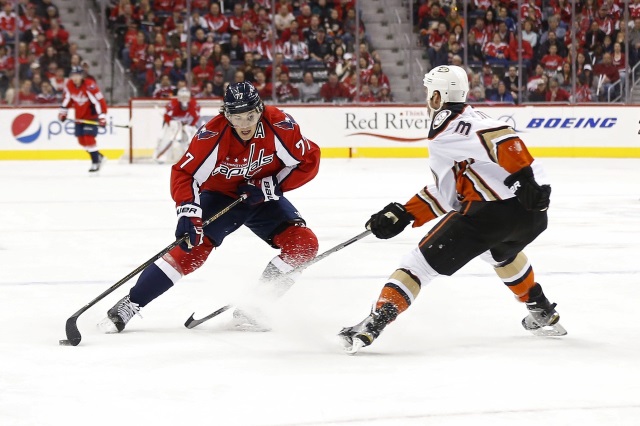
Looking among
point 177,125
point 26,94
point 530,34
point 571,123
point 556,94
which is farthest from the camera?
point 530,34

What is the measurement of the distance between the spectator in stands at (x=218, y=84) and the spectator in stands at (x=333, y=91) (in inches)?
51.2

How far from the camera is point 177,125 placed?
13.0 meters

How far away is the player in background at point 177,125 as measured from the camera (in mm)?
12922

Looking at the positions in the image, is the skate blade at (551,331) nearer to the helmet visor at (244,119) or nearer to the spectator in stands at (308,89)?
the helmet visor at (244,119)

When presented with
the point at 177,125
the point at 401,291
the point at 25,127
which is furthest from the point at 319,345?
the point at 25,127

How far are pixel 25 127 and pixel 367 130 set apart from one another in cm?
426

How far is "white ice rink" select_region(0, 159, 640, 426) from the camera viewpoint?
2648 mm

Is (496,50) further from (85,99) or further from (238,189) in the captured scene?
(238,189)

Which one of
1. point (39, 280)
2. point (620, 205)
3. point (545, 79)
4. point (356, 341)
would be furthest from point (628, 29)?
point (356, 341)

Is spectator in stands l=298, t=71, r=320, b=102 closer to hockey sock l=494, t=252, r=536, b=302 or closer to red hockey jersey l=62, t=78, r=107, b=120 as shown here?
red hockey jersey l=62, t=78, r=107, b=120

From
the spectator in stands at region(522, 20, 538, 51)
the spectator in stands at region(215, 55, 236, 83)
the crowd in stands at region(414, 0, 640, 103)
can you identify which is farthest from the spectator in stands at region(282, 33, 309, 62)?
the spectator in stands at region(522, 20, 538, 51)

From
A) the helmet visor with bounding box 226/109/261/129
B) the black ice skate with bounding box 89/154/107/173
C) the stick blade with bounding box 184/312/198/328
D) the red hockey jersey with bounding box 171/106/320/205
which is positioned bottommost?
the black ice skate with bounding box 89/154/107/173

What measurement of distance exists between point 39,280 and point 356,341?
6.94 ft

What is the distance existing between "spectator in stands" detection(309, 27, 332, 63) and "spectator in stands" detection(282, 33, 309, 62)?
8 centimetres
